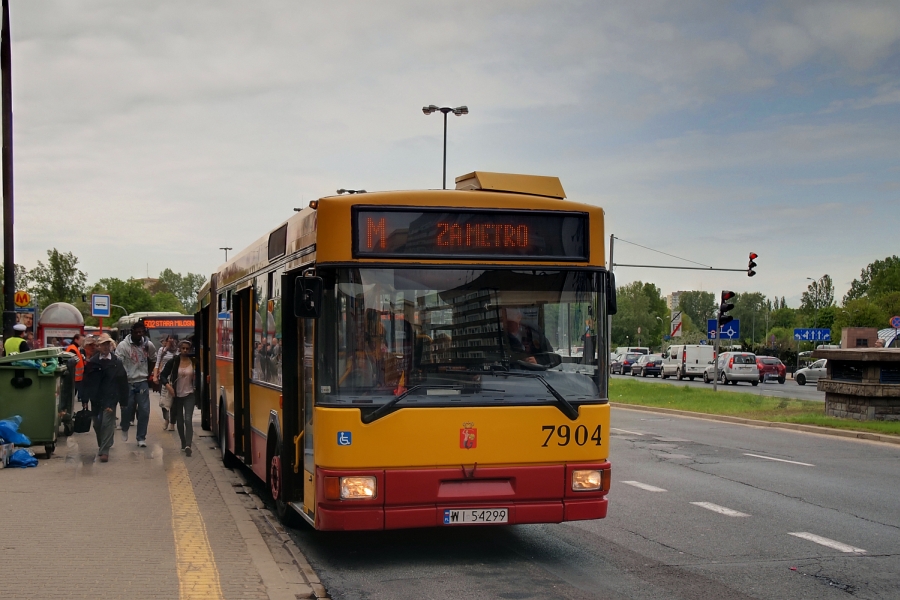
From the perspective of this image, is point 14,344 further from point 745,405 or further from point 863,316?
point 863,316

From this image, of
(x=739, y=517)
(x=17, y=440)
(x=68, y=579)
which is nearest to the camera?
(x=68, y=579)

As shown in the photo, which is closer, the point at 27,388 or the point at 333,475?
the point at 333,475

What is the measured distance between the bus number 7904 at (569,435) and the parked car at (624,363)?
67.6 metres

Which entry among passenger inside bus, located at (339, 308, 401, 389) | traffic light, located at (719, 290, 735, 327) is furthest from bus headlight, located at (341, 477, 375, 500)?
traffic light, located at (719, 290, 735, 327)

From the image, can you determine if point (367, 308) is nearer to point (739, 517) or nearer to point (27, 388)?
point (739, 517)

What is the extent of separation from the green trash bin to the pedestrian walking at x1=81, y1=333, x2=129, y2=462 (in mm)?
524

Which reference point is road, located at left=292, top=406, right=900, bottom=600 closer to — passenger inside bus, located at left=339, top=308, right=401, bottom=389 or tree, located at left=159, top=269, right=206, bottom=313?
passenger inside bus, located at left=339, top=308, right=401, bottom=389

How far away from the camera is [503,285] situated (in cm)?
773

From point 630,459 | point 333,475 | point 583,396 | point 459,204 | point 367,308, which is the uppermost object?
point 459,204

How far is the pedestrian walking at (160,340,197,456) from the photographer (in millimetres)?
15039

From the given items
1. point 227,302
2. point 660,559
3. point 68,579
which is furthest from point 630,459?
point 68,579

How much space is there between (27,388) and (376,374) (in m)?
8.28

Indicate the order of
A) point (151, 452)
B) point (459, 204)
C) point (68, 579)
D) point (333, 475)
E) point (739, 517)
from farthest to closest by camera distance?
point (151, 452) < point (739, 517) < point (459, 204) < point (333, 475) < point (68, 579)

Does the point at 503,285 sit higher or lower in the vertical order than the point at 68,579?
higher
